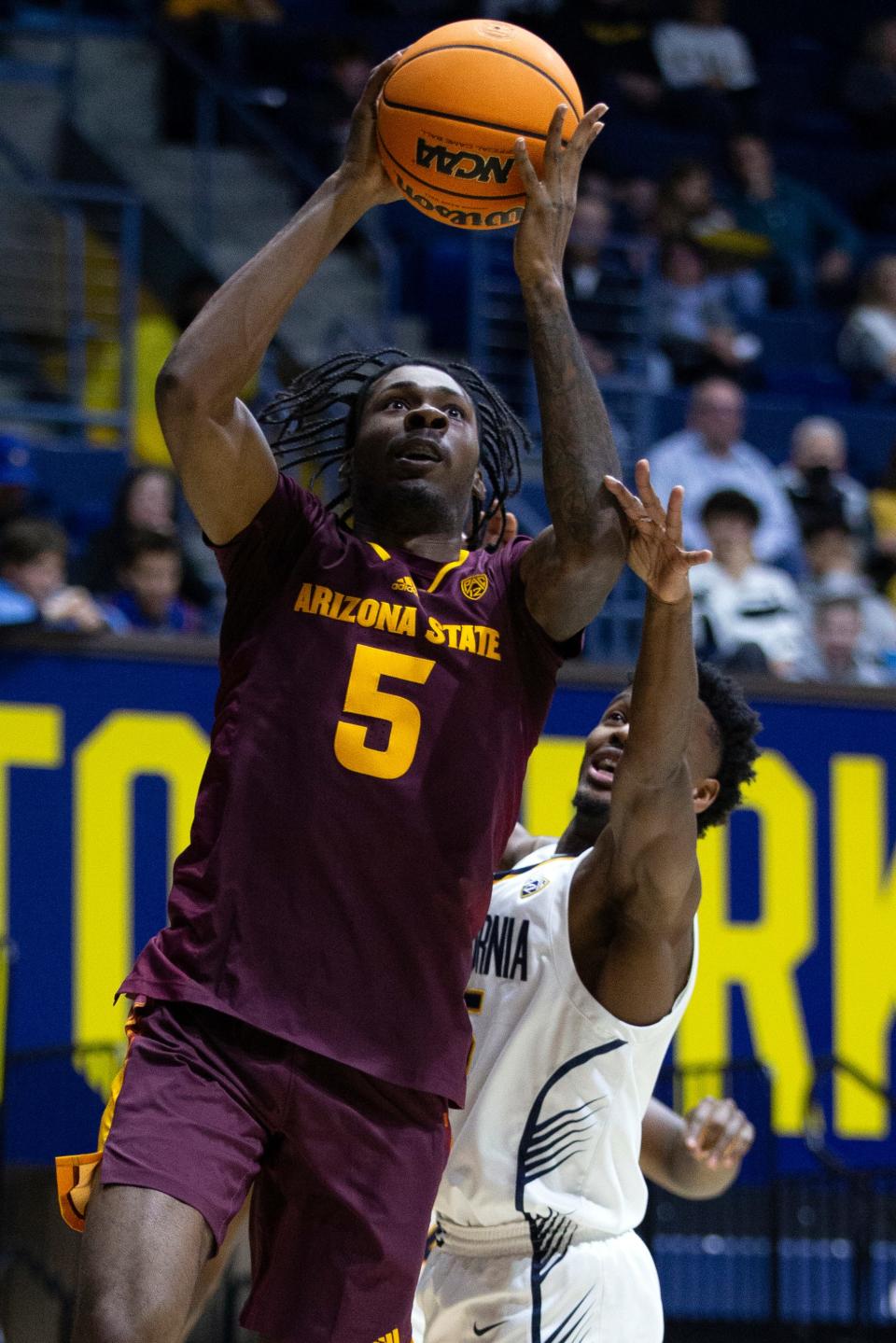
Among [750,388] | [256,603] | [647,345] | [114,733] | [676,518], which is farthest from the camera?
[750,388]

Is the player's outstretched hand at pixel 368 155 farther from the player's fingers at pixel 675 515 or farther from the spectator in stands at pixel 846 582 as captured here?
the spectator in stands at pixel 846 582

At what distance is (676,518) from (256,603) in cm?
81

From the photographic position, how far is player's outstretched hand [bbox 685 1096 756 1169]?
4395 mm

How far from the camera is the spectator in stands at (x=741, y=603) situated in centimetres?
853

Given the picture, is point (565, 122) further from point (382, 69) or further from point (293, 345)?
point (293, 345)

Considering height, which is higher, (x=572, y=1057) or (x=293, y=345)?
(x=293, y=345)

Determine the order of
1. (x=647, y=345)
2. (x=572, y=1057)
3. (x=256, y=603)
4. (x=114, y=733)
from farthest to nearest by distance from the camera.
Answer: (x=647, y=345) → (x=114, y=733) → (x=572, y=1057) → (x=256, y=603)

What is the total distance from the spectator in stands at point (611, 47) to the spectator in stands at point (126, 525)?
5.77m

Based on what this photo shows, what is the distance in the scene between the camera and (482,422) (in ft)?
14.6

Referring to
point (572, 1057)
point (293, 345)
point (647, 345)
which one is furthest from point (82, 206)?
point (572, 1057)

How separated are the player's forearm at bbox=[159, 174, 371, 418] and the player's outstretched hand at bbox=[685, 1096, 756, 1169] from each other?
193 cm

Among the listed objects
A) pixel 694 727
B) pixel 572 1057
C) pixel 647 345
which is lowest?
pixel 572 1057

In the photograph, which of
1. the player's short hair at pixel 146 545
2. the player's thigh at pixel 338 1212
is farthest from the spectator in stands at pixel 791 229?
the player's thigh at pixel 338 1212

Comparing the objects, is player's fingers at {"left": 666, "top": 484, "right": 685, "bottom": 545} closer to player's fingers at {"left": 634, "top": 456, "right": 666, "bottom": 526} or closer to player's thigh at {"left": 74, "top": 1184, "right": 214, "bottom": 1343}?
player's fingers at {"left": 634, "top": 456, "right": 666, "bottom": 526}
